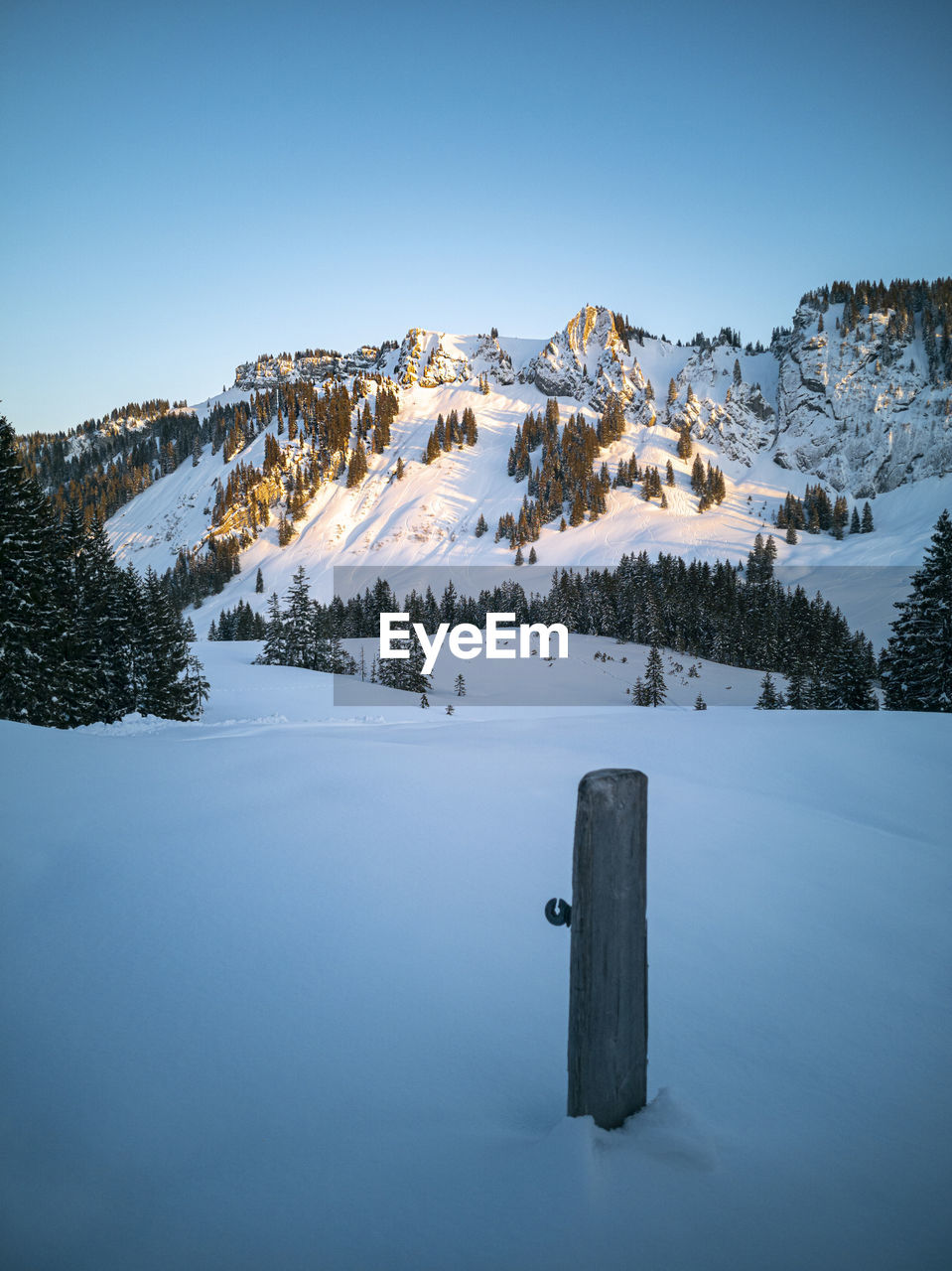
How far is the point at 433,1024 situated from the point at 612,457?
112 meters

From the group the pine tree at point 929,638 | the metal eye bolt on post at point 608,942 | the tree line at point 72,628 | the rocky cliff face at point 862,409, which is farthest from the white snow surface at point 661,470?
the metal eye bolt on post at point 608,942

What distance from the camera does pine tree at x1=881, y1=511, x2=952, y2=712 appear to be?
19.3 m

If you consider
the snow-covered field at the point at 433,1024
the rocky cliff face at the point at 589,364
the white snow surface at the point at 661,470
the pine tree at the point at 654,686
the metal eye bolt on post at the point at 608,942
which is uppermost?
the rocky cliff face at the point at 589,364

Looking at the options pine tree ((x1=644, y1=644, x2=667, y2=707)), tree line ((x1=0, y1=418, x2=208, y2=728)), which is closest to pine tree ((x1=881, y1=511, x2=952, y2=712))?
pine tree ((x1=644, y1=644, x2=667, y2=707))

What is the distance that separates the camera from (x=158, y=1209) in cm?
216

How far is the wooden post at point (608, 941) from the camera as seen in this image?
221 cm

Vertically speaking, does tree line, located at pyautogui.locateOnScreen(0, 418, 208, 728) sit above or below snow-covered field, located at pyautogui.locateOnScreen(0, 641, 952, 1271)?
above

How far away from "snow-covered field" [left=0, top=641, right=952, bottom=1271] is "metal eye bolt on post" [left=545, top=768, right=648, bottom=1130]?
0.20 meters

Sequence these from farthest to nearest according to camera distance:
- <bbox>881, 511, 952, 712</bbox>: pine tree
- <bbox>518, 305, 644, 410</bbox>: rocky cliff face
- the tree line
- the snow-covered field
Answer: <bbox>518, 305, 644, 410</bbox>: rocky cliff face, <bbox>881, 511, 952, 712</bbox>: pine tree, the tree line, the snow-covered field

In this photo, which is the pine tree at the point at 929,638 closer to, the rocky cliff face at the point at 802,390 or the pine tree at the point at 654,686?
the pine tree at the point at 654,686

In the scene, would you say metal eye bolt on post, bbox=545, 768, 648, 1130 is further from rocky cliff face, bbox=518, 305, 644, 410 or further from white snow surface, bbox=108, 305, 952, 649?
rocky cliff face, bbox=518, 305, 644, 410

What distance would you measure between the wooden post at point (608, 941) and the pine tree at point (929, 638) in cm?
2081

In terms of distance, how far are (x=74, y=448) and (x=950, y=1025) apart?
236 meters

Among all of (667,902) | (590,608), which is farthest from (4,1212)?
(590,608)
